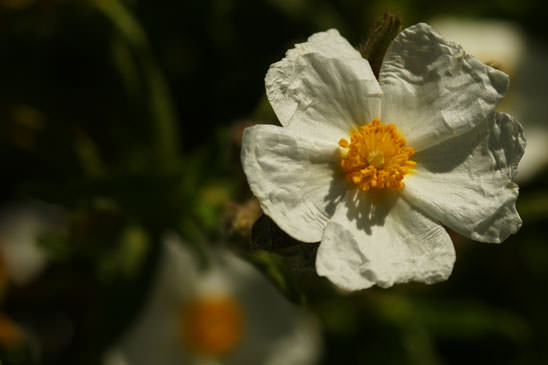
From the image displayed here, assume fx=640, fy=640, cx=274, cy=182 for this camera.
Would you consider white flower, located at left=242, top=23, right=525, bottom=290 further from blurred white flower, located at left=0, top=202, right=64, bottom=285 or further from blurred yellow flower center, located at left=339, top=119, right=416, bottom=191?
blurred white flower, located at left=0, top=202, right=64, bottom=285

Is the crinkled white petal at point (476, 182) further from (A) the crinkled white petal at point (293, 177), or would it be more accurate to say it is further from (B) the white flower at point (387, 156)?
(A) the crinkled white petal at point (293, 177)

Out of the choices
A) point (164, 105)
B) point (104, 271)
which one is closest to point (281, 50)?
point (164, 105)

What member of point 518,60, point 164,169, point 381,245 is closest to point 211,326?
point 164,169

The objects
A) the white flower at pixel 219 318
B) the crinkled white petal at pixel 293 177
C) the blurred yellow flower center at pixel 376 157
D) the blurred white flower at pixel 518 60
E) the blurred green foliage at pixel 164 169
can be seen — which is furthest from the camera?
the blurred white flower at pixel 518 60

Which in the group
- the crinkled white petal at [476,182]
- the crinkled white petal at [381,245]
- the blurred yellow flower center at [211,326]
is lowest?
the blurred yellow flower center at [211,326]

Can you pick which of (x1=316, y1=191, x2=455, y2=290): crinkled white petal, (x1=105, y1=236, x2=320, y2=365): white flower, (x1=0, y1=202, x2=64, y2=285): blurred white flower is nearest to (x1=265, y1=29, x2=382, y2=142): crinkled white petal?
(x1=316, y1=191, x2=455, y2=290): crinkled white petal

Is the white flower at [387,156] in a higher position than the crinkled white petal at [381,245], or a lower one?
higher

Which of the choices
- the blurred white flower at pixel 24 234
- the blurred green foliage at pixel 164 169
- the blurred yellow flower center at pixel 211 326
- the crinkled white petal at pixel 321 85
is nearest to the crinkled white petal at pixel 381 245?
the crinkled white petal at pixel 321 85

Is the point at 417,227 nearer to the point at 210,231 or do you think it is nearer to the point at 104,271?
the point at 210,231

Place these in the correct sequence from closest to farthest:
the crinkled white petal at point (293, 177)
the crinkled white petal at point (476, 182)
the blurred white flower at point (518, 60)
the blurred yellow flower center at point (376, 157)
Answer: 1. the crinkled white petal at point (293, 177)
2. the crinkled white petal at point (476, 182)
3. the blurred yellow flower center at point (376, 157)
4. the blurred white flower at point (518, 60)
